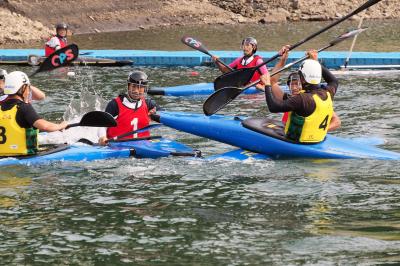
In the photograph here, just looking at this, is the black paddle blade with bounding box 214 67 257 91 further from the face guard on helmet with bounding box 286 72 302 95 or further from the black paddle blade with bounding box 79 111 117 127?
the black paddle blade with bounding box 79 111 117 127

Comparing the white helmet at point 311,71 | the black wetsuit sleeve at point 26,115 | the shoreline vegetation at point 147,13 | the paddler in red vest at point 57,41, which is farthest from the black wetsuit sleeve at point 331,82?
the shoreline vegetation at point 147,13

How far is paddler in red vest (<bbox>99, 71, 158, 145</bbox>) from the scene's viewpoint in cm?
1105

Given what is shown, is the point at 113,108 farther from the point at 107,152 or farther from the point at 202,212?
the point at 202,212

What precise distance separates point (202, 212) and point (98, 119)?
2.16m

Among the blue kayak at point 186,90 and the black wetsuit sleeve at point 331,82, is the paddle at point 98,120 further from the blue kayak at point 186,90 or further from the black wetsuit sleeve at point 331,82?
the blue kayak at point 186,90

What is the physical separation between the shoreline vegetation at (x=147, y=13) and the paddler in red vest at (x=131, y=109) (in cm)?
1786

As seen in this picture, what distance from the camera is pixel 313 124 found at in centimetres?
1084

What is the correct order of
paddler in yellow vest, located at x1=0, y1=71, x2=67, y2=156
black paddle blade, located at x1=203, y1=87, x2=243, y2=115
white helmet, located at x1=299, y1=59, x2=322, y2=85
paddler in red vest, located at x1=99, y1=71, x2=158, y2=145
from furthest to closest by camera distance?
black paddle blade, located at x1=203, y1=87, x2=243, y2=115, paddler in red vest, located at x1=99, y1=71, x2=158, y2=145, white helmet, located at x1=299, y1=59, x2=322, y2=85, paddler in yellow vest, located at x1=0, y1=71, x2=67, y2=156

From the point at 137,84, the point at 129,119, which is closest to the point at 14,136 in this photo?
the point at 129,119

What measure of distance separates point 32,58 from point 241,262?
45.5 feet

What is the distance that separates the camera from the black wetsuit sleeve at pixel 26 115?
10.2 m

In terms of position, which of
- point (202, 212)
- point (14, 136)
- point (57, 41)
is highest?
point (57, 41)

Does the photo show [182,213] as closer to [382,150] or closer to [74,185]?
[74,185]

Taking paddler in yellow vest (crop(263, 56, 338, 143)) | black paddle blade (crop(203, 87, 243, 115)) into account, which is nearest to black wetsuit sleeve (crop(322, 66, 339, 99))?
paddler in yellow vest (crop(263, 56, 338, 143))
